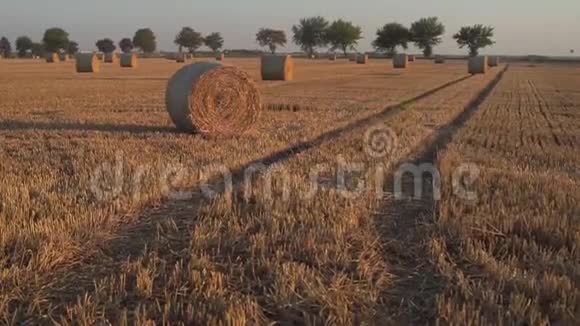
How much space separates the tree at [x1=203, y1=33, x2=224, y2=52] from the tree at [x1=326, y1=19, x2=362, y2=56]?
3428 centimetres

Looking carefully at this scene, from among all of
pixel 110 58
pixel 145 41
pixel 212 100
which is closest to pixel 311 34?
pixel 145 41

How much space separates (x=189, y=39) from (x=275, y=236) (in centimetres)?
14359

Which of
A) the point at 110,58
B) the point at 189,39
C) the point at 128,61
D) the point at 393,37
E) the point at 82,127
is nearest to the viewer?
the point at 82,127

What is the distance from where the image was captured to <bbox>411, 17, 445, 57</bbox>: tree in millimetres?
117188

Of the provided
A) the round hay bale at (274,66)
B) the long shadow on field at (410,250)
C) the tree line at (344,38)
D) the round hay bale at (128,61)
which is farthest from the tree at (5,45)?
the long shadow on field at (410,250)

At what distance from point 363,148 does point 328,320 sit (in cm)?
588

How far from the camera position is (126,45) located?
482 feet

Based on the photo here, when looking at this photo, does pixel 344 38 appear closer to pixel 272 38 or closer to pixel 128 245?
pixel 272 38

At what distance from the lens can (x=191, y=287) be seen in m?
3.70

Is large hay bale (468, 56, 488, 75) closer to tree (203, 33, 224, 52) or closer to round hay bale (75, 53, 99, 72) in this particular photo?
round hay bale (75, 53, 99, 72)

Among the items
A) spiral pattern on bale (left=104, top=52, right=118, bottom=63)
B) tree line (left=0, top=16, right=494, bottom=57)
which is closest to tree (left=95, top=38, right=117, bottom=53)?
tree line (left=0, top=16, right=494, bottom=57)

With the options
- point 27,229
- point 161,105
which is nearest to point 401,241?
point 27,229

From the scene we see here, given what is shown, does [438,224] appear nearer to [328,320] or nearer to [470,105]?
[328,320]

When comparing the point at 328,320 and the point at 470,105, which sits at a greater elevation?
the point at 470,105
